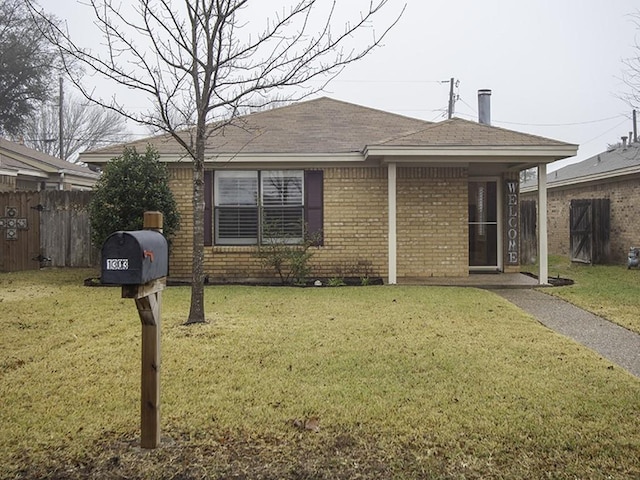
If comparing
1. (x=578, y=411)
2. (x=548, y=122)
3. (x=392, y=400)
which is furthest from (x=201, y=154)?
(x=548, y=122)

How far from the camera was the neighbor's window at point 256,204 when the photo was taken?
11.2 metres

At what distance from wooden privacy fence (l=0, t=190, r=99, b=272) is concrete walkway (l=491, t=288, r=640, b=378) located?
9.77 m

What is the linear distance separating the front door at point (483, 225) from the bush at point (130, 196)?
21.5 ft

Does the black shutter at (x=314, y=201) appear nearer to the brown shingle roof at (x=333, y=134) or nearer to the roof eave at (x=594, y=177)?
the brown shingle roof at (x=333, y=134)

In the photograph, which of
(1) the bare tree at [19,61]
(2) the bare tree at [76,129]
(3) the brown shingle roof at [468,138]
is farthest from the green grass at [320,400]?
(2) the bare tree at [76,129]

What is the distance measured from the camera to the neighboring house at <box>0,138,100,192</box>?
656 inches

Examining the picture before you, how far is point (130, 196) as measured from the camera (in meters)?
9.95

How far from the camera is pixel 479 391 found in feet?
13.3

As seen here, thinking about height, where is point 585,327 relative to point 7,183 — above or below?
below

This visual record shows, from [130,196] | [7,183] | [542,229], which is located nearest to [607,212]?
[542,229]

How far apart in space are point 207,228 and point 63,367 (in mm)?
6585

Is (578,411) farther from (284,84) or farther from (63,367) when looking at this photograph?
(284,84)

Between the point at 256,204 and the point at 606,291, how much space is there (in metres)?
6.80

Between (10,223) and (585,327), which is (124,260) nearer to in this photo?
(585,327)
